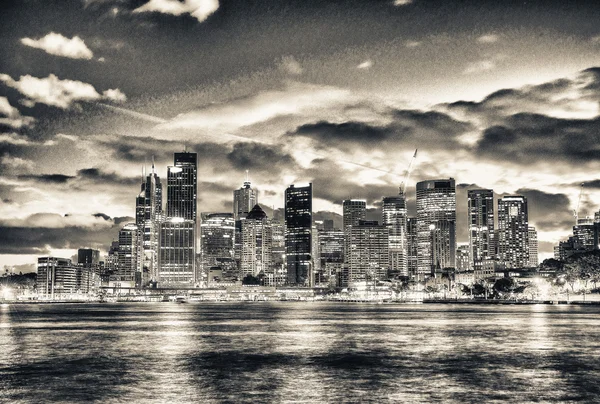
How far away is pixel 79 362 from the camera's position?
244 ft

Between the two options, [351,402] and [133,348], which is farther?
[133,348]

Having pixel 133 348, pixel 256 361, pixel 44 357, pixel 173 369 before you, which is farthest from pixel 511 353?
pixel 44 357

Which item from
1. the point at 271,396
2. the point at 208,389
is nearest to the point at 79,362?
the point at 208,389

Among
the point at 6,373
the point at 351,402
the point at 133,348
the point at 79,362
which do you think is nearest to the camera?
the point at 351,402

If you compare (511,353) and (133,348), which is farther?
(133,348)

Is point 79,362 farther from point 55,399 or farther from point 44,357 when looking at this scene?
point 55,399

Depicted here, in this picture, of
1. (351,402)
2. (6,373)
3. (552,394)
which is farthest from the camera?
(6,373)

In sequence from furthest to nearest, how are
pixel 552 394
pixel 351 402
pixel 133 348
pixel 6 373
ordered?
pixel 133 348, pixel 6 373, pixel 552 394, pixel 351 402

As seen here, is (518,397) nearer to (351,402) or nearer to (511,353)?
(351,402)

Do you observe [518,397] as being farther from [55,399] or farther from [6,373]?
[6,373]

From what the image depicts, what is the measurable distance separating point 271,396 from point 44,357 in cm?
3697

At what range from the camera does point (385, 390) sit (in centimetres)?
5450

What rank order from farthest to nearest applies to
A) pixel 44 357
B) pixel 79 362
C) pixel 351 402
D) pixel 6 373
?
pixel 44 357 < pixel 79 362 < pixel 6 373 < pixel 351 402

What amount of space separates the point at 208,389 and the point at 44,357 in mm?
31051
